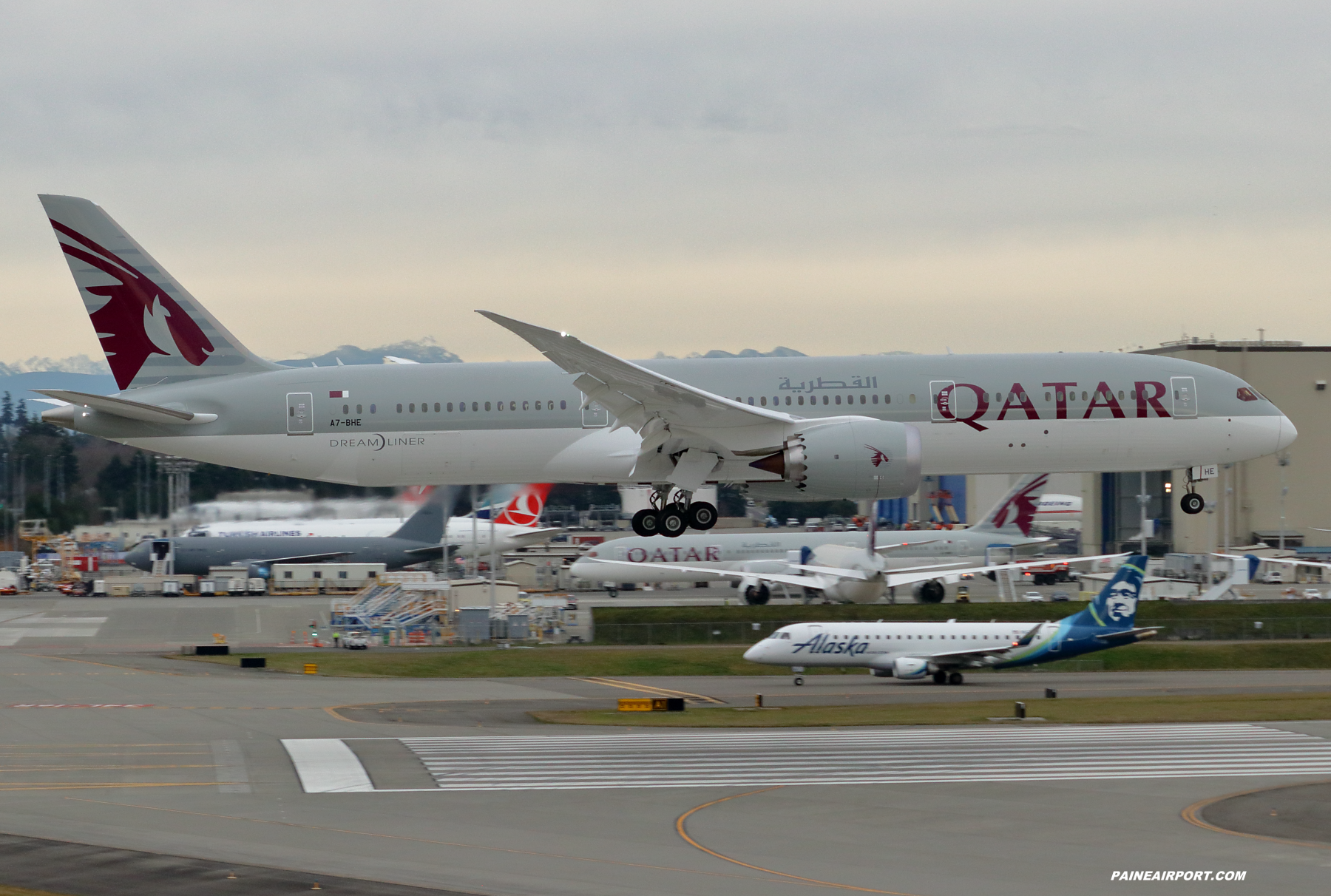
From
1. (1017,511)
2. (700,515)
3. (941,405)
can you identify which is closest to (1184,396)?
(941,405)

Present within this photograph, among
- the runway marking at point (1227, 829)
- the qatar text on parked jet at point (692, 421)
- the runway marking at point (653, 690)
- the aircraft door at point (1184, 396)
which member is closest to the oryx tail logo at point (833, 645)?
the runway marking at point (653, 690)

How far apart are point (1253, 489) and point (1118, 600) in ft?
221

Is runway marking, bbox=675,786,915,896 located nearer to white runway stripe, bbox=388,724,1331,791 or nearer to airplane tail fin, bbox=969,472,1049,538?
white runway stripe, bbox=388,724,1331,791

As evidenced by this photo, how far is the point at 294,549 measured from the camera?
11369 centimetres

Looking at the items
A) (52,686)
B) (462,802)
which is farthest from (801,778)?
(52,686)

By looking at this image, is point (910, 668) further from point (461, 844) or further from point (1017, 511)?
point (461, 844)

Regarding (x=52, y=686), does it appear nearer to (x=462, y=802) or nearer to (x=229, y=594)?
(x=462, y=802)

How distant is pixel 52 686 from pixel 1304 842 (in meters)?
49.7

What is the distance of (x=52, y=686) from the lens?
58.6 m

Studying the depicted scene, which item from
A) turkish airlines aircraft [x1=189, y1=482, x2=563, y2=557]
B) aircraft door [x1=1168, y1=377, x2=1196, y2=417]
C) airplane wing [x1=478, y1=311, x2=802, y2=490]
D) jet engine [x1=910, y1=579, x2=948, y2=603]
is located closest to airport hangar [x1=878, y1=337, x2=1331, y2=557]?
jet engine [x1=910, y1=579, x2=948, y2=603]

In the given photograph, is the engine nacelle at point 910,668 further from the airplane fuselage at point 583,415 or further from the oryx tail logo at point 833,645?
the airplane fuselage at point 583,415

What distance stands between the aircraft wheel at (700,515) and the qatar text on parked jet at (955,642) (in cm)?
2694

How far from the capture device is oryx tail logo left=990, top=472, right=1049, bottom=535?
89.1m

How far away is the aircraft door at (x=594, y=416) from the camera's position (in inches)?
1524
